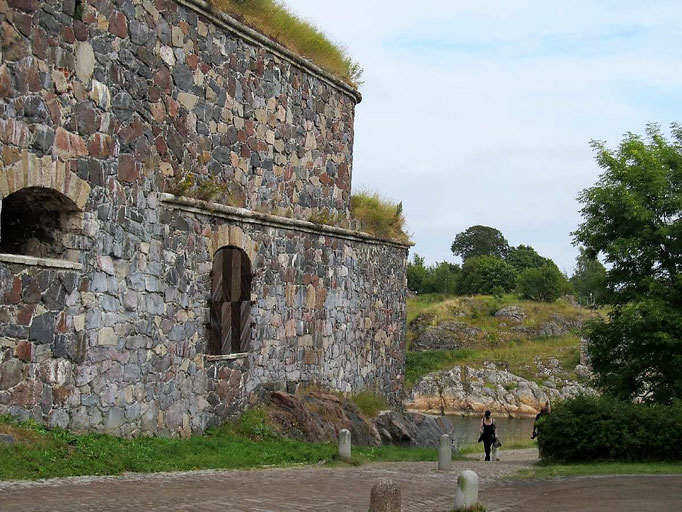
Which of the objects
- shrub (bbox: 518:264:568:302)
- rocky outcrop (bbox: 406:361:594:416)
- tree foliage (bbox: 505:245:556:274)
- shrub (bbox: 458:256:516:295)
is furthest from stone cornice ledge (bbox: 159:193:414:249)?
tree foliage (bbox: 505:245:556:274)

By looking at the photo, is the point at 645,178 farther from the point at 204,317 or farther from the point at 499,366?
the point at 499,366

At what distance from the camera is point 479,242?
10750 centimetres

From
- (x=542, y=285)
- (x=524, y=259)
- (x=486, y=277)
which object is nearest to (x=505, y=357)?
(x=542, y=285)

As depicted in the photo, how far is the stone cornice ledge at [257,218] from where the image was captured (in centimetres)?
1549

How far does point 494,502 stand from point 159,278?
6.52 m

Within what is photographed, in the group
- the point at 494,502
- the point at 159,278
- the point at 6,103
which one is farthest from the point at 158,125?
the point at 494,502

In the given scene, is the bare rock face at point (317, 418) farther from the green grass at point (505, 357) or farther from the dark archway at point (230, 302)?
the green grass at point (505, 357)

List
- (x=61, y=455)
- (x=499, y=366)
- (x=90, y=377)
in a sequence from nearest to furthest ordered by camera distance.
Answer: (x=61, y=455)
(x=90, y=377)
(x=499, y=366)

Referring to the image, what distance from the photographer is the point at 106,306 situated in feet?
44.9

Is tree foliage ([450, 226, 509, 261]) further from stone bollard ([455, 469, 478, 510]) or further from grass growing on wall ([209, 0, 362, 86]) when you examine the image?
stone bollard ([455, 469, 478, 510])

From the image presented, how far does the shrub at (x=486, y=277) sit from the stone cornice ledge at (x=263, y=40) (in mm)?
60625

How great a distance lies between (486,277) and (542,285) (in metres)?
10.5

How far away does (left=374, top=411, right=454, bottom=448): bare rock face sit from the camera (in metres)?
21.0

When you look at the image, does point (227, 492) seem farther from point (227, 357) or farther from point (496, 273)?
point (496, 273)
